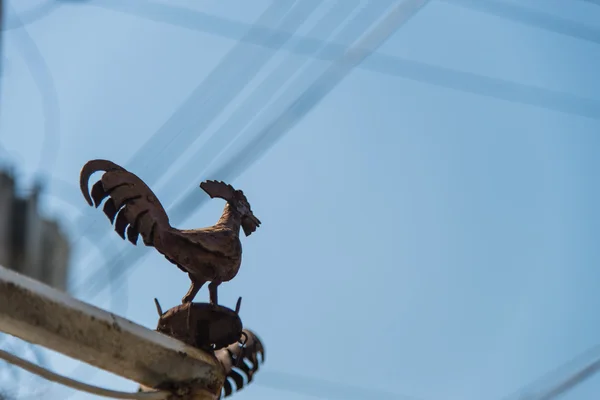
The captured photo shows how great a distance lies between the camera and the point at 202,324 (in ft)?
11.1

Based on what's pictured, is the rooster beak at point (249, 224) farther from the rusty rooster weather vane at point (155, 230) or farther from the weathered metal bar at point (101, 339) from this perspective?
the weathered metal bar at point (101, 339)

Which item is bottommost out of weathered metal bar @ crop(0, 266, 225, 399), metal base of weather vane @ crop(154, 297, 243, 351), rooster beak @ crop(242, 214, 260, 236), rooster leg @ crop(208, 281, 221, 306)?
weathered metal bar @ crop(0, 266, 225, 399)

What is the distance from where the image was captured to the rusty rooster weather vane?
11.3 feet

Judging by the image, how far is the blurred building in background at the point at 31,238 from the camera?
26375 millimetres

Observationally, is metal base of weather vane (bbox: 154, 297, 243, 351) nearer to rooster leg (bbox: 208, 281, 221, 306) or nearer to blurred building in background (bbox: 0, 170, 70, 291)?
rooster leg (bbox: 208, 281, 221, 306)

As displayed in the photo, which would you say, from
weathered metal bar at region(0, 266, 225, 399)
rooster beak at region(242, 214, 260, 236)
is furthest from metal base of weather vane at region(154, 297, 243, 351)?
rooster beak at region(242, 214, 260, 236)

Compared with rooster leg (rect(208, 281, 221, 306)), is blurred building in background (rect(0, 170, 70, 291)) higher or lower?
higher

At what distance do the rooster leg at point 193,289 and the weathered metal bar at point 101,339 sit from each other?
5.5 inches

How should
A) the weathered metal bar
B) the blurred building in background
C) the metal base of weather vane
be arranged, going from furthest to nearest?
Answer: the blurred building in background → the metal base of weather vane → the weathered metal bar

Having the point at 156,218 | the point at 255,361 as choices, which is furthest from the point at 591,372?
the point at 156,218

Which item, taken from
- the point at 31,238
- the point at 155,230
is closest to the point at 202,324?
the point at 155,230

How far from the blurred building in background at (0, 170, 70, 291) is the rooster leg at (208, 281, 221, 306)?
22.1 meters

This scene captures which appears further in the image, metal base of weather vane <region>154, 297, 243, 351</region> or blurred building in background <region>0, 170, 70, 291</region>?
blurred building in background <region>0, 170, 70, 291</region>

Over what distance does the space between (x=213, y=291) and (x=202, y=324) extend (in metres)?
0.13
